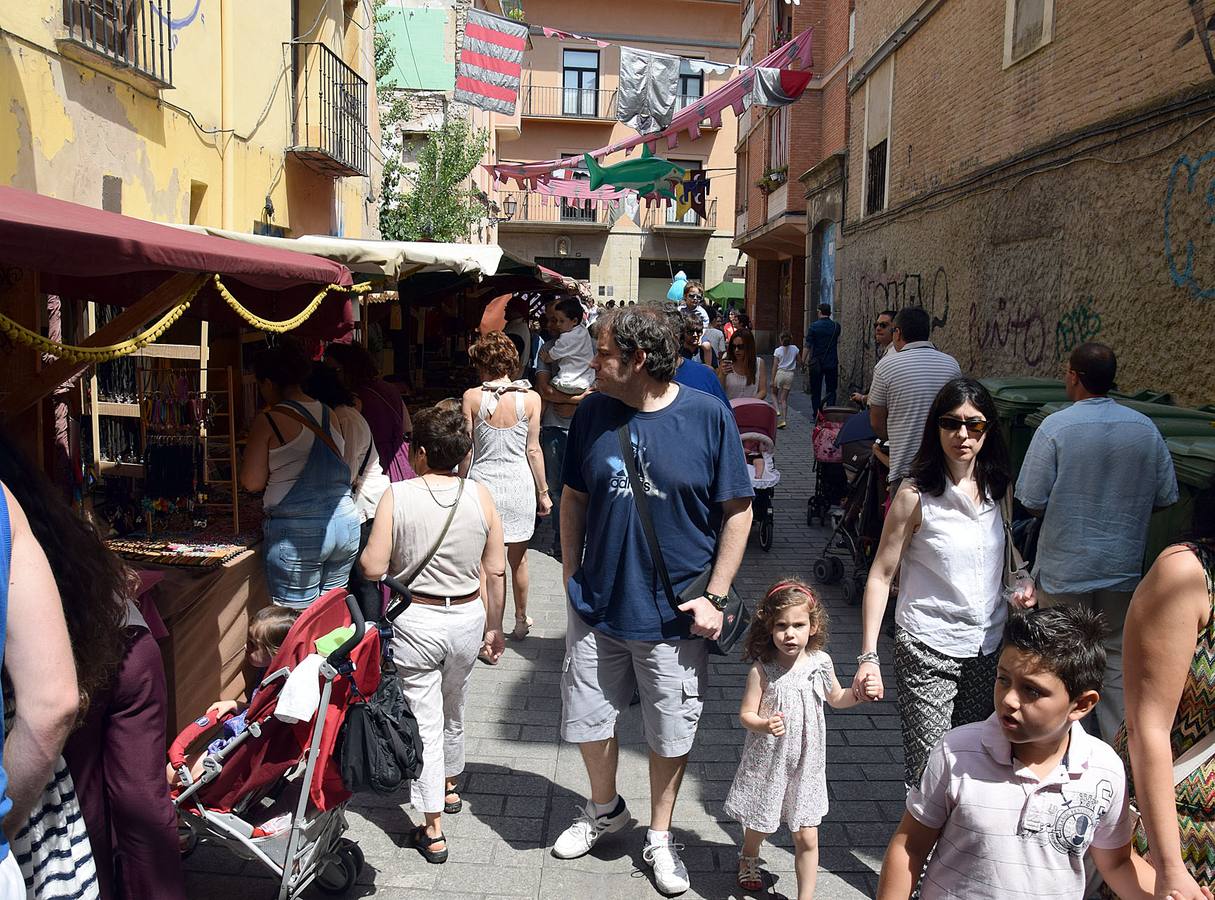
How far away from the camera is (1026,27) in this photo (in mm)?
10469

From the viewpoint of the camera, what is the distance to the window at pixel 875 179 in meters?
16.5

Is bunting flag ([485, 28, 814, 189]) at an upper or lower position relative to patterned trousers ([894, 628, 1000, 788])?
upper

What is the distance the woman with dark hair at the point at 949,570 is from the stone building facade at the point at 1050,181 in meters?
4.43

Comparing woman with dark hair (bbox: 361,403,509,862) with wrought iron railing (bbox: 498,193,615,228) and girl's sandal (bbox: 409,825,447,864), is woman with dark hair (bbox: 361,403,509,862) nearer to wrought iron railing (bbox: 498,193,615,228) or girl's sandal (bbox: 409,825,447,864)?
girl's sandal (bbox: 409,825,447,864)

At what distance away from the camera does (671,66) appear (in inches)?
599

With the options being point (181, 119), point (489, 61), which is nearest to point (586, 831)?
point (181, 119)

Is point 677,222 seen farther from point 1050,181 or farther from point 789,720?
point 789,720

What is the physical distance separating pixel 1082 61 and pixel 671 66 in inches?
284

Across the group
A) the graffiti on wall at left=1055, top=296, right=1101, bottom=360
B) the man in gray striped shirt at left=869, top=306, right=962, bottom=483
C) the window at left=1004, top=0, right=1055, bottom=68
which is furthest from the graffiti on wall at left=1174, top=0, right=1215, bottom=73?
the man in gray striped shirt at left=869, top=306, right=962, bottom=483

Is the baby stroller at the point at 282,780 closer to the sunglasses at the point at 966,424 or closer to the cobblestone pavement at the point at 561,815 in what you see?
the cobblestone pavement at the point at 561,815

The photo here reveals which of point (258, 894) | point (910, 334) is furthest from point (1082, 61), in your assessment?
point (258, 894)

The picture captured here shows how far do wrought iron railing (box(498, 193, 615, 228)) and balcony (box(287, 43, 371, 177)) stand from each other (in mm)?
27162

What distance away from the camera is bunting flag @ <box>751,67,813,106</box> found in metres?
13.9

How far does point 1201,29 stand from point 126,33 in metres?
7.55
